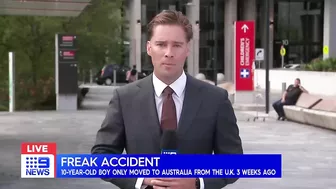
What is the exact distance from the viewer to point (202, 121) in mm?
3201

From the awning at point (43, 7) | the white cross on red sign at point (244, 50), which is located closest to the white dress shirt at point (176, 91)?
the awning at point (43, 7)

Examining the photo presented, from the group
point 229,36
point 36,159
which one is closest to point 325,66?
point 229,36

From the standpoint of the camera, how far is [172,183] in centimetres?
290

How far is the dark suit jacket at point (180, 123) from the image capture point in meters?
3.15

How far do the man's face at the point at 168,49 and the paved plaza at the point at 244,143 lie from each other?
17.9ft

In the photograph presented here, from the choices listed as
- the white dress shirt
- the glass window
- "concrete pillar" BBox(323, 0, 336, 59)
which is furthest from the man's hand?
the glass window

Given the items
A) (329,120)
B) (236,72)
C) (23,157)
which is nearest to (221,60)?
(236,72)

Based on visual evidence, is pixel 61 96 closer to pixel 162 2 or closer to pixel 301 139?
pixel 301 139

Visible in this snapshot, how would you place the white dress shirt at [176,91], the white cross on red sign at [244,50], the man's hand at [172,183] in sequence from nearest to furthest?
the man's hand at [172,183]
the white dress shirt at [176,91]
the white cross on red sign at [244,50]

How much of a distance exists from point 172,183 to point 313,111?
19.8m

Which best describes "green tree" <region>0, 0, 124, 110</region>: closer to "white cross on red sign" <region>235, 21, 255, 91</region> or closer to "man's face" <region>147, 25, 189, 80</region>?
"white cross on red sign" <region>235, 21, 255, 91</region>

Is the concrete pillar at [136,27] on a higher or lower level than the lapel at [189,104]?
higher

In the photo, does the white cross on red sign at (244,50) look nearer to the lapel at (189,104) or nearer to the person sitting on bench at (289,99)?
the person sitting on bench at (289,99)

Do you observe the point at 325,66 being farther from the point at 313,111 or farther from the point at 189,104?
the point at 189,104
